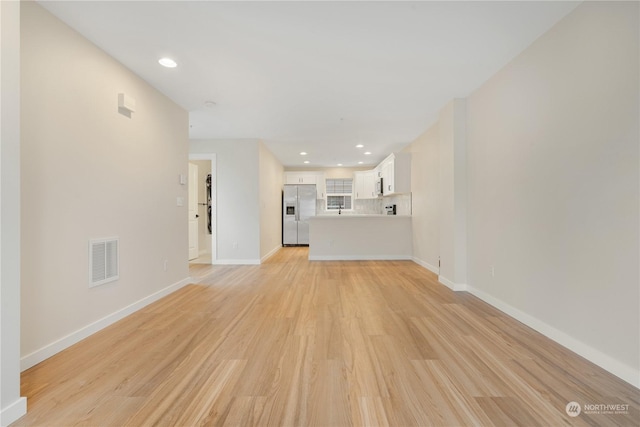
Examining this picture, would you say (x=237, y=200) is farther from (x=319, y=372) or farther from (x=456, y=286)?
(x=319, y=372)

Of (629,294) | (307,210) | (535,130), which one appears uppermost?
(535,130)

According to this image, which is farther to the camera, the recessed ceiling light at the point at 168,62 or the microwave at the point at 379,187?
the microwave at the point at 379,187

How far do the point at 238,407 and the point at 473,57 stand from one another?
326 centimetres

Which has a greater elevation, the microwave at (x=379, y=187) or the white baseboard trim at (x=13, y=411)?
the microwave at (x=379, y=187)

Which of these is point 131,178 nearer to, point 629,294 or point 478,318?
point 478,318

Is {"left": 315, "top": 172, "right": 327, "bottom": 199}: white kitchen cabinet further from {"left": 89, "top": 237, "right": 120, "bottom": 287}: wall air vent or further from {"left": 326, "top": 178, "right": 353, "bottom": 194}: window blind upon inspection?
{"left": 89, "top": 237, "right": 120, "bottom": 287}: wall air vent

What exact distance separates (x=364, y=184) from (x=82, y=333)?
7202 millimetres

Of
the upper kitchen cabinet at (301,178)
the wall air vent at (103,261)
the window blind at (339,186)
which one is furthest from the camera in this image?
the window blind at (339,186)

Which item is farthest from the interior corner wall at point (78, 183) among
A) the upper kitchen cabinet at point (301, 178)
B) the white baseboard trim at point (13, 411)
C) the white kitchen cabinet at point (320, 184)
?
the white kitchen cabinet at point (320, 184)

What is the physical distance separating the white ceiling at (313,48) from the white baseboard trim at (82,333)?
7.75ft

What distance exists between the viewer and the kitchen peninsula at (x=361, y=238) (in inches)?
239

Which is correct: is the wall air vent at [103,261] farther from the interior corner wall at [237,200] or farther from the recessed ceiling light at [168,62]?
the interior corner wall at [237,200]

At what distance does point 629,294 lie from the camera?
1.61 metres

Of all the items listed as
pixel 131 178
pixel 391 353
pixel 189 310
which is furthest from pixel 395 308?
pixel 131 178
